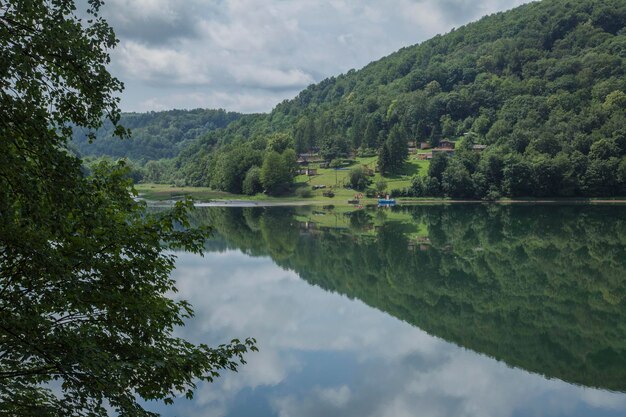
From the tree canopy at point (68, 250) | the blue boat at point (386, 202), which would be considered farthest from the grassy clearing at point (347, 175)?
the tree canopy at point (68, 250)

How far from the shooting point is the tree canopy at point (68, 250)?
8.48m

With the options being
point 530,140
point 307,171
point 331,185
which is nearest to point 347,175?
point 331,185

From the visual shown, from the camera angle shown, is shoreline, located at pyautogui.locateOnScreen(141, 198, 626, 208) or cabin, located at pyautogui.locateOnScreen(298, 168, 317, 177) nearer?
shoreline, located at pyautogui.locateOnScreen(141, 198, 626, 208)

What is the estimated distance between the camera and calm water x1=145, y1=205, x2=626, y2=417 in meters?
22.7

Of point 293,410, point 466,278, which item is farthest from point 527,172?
point 293,410

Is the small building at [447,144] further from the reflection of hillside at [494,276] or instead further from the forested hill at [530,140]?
the reflection of hillside at [494,276]

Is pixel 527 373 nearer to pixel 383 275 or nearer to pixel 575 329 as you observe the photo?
pixel 575 329

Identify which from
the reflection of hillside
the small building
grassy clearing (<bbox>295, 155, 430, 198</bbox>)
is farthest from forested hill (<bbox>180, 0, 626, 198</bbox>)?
the reflection of hillside

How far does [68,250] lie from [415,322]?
27859 mm

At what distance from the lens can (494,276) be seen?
4872 cm

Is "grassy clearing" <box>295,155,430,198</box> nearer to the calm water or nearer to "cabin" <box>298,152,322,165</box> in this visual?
"cabin" <box>298,152,322,165</box>

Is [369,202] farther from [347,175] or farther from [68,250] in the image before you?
[68,250]

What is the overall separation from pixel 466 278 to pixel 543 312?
1149 centimetres

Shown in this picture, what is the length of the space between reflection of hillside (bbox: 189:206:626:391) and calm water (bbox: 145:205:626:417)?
0.53ft
